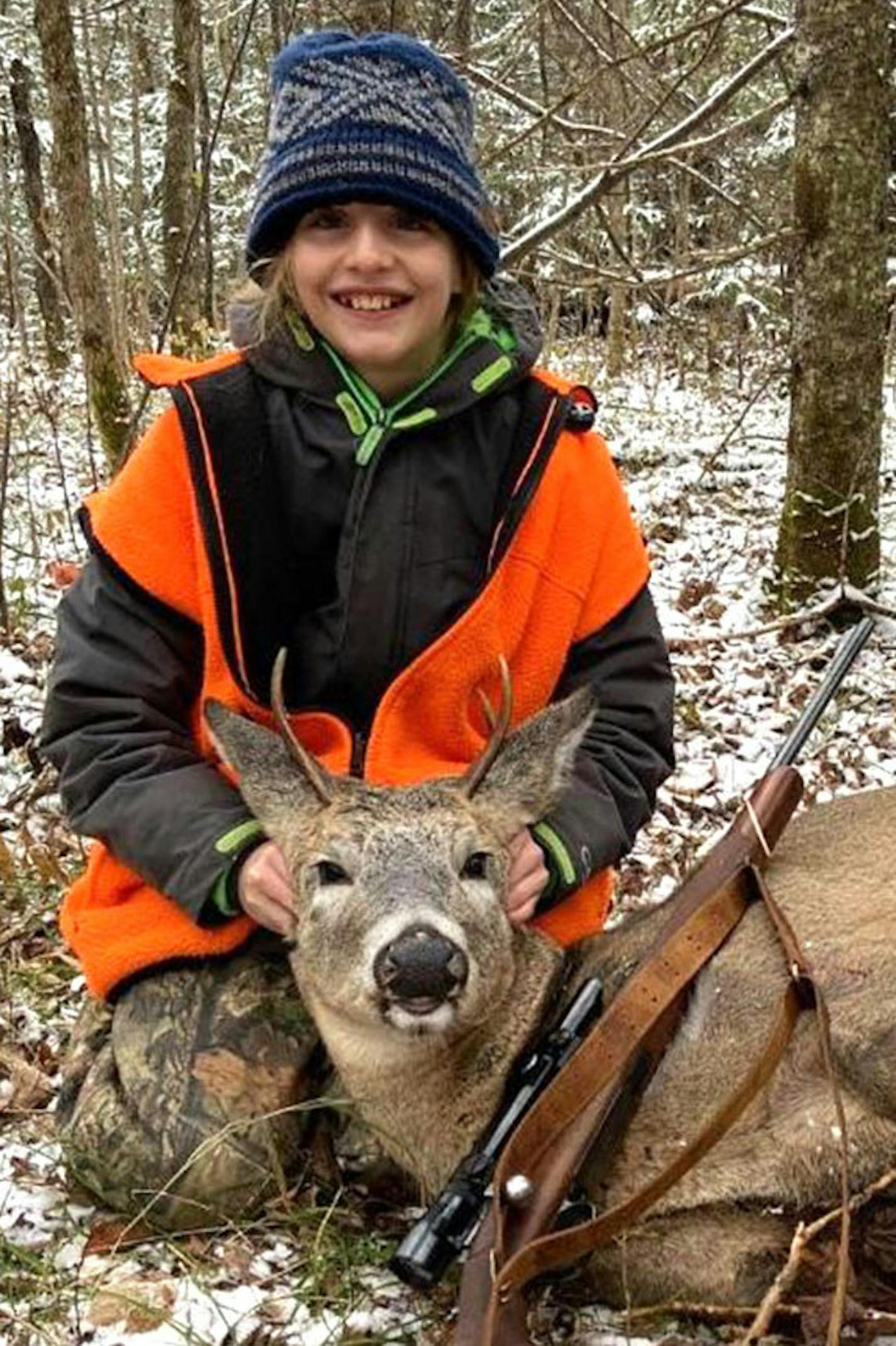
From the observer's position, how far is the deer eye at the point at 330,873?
3.16 meters

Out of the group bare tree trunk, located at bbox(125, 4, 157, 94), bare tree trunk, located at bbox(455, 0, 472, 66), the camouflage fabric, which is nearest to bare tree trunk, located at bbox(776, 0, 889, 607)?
the camouflage fabric

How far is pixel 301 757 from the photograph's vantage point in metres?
3.25

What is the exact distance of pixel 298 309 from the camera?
3.80 m

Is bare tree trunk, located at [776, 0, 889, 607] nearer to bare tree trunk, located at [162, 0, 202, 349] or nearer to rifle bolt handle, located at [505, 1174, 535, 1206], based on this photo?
rifle bolt handle, located at [505, 1174, 535, 1206]

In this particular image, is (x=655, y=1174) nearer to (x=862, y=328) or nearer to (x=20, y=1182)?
(x=20, y=1182)

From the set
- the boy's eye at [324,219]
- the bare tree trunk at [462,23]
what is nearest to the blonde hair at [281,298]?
the boy's eye at [324,219]

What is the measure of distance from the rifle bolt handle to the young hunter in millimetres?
735

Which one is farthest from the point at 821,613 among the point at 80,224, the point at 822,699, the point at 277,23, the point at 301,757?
the point at 277,23

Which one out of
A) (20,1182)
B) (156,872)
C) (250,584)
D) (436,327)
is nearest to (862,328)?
(436,327)

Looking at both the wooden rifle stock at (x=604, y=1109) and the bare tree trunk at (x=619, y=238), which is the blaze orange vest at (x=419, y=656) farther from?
the bare tree trunk at (x=619, y=238)

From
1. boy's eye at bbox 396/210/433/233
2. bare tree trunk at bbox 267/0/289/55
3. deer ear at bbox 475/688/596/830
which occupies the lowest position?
deer ear at bbox 475/688/596/830

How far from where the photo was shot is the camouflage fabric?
11.3 ft

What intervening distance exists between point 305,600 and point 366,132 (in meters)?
1.06

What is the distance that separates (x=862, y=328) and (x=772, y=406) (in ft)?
18.3
